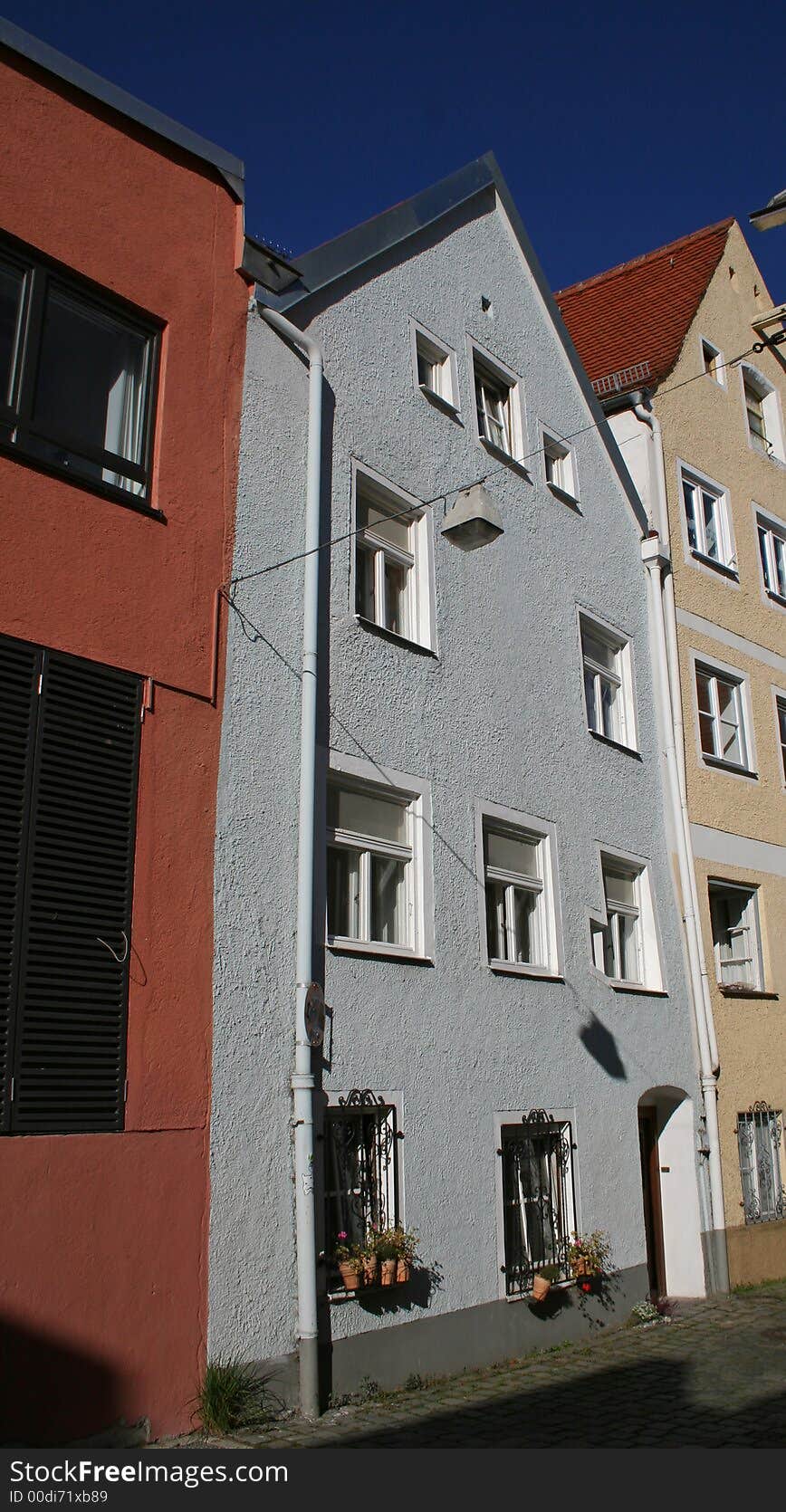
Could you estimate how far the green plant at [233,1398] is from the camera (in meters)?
6.86

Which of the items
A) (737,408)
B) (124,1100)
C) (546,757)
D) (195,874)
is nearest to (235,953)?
(195,874)

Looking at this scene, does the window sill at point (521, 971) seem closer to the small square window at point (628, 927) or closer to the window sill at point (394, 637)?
the small square window at point (628, 927)

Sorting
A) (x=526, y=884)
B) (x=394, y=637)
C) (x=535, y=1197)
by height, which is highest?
(x=394, y=637)

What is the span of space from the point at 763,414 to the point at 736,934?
881 cm

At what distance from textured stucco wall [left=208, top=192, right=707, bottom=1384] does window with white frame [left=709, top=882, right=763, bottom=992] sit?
66.1 inches

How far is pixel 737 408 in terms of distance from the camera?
18234 millimetres

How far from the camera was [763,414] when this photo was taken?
19328mm

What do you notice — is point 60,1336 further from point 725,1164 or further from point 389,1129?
point 725,1164

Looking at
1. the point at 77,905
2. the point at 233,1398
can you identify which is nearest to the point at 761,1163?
the point at 233,1398

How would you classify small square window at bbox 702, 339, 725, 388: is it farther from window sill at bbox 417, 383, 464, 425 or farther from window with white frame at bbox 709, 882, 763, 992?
window with white frame at bbox 709, 882, 763, 992

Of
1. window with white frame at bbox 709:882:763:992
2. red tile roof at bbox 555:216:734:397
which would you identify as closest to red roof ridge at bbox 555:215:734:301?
red tile roof at bbox 555:216:734:397

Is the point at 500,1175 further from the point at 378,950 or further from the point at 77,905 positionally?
the point at 77,905

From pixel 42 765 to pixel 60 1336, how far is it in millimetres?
3000

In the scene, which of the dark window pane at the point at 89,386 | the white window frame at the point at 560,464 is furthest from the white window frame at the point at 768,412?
the dark window pane at the point at 89,386
